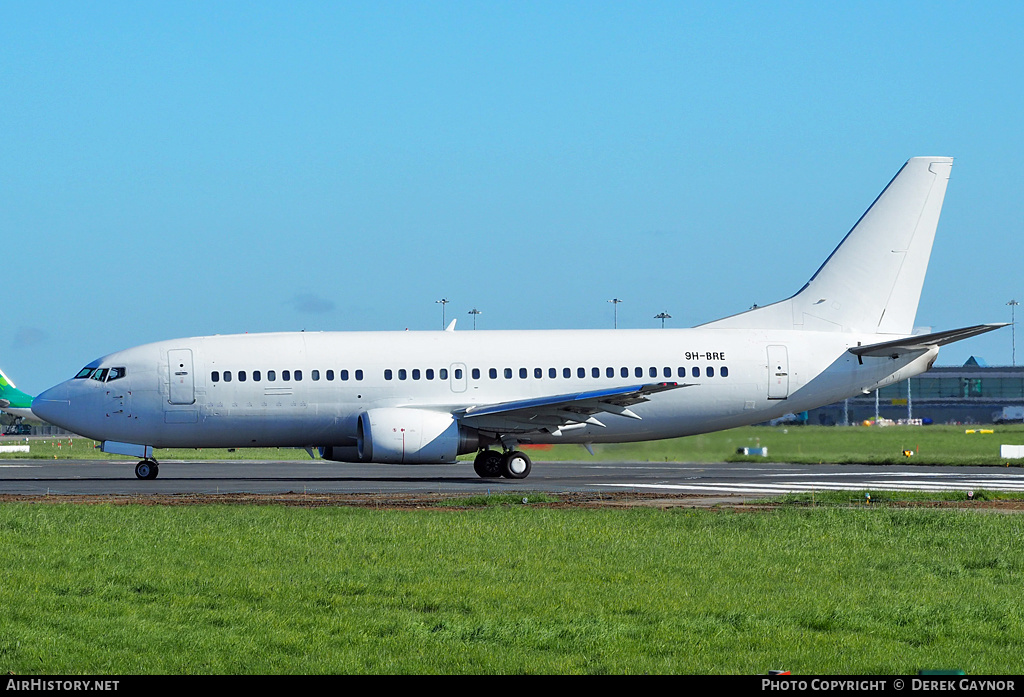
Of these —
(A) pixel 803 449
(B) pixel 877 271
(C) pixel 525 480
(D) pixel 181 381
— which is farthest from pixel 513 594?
(A) pixel 803 449

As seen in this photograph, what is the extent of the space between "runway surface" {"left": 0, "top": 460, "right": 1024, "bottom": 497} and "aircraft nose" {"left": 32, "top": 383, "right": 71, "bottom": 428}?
5.13 feet

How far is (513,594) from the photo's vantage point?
34.7 feet

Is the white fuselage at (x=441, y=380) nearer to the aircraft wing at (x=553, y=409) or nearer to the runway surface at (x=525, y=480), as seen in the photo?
the aircraft wing at (x=553, y=409)

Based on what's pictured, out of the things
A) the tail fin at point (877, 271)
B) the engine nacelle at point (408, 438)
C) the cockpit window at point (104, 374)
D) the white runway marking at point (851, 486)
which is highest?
the tail fin at point (877, 271)

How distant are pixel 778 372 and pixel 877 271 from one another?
14.1 feet

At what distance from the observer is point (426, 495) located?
2222cm

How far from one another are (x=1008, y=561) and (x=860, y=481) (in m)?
15.2

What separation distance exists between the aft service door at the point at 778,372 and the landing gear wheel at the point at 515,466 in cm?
686

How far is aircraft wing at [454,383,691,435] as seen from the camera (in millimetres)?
27783

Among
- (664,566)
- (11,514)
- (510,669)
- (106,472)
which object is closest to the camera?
(510,669)

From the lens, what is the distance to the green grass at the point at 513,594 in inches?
320

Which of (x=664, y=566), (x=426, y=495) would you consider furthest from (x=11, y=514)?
(x=664, y=566)

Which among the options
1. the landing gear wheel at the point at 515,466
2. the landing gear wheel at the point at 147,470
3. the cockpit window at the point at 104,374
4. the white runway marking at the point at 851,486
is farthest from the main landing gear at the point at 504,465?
the cockpit window at the point at 104,374
